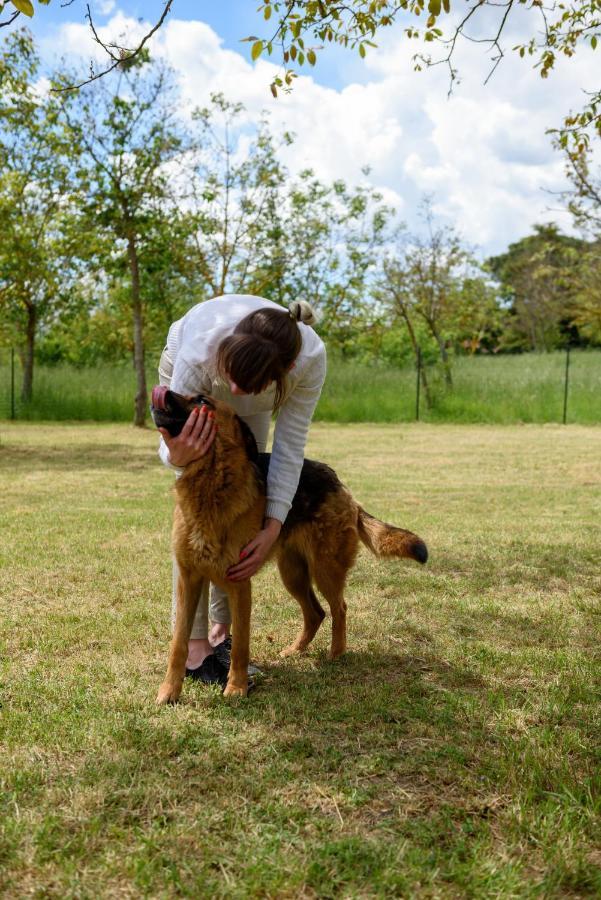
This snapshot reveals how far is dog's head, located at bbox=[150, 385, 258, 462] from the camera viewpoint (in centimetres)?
284

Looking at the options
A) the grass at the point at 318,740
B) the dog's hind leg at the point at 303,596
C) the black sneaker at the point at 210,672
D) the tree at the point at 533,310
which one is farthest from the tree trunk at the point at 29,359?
the tree at the point at 533,310

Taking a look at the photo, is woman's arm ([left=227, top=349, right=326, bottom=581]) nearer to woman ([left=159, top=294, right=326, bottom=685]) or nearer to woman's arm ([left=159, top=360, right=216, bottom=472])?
woman ([left=159, top=294, right=326, bottom=685])

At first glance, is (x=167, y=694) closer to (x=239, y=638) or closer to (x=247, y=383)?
(x=239, y=638)

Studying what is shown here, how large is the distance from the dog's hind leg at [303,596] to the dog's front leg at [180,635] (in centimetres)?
68

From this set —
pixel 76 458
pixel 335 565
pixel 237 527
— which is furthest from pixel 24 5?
pixel 76 458

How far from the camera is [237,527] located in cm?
315

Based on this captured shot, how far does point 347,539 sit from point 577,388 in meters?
18.4

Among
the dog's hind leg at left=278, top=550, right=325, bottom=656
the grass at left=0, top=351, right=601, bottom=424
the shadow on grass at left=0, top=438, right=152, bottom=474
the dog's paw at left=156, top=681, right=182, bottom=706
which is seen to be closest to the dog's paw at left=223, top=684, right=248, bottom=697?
the dog's paw at left=156, top=681, right=182, bottom=706

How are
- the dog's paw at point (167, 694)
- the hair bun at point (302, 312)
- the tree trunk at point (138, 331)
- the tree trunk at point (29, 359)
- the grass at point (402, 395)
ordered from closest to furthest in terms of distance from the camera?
the hair bun at point (302, 312) < the dog's paw at point (167, 694) < the tree trunk at point (138, 331) < the grass at point (402, 395) < the tree trunk at point (29, 359)

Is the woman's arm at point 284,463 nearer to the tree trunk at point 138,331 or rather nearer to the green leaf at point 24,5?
the green leaf at point 24,5

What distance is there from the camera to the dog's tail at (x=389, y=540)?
3422mm

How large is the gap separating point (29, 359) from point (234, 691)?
19266 mm

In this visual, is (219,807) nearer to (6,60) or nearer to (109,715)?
(109,715)

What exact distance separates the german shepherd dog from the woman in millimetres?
67
